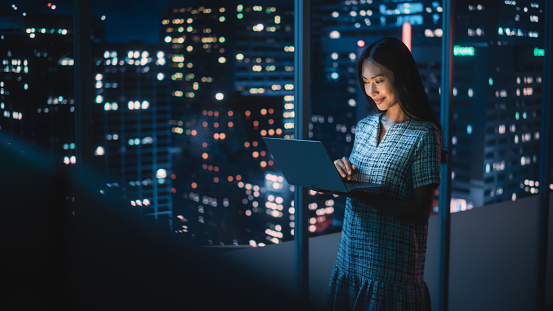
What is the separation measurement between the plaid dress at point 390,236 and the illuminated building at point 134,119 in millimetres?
657

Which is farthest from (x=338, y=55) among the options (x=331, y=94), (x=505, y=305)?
(x=505, y=305)

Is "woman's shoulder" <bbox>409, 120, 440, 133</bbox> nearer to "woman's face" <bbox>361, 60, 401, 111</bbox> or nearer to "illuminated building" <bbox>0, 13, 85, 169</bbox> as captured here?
"woman's face" <bbox>361, 60, 401, 111</bbox>

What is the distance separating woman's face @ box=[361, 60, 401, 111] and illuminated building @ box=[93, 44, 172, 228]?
795 mm

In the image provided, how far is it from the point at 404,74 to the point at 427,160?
30 centimetres

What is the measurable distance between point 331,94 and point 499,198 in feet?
5.03

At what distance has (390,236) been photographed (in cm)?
175

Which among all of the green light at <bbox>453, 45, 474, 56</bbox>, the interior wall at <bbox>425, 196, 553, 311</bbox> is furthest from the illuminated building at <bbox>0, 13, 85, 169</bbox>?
the interior wall at <bbox>425, 196, 553, 311</bbox>

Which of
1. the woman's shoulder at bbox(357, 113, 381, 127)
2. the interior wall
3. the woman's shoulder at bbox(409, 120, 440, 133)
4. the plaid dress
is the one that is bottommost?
the interior wall

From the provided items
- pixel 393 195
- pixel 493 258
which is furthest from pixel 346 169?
pixel 493 258

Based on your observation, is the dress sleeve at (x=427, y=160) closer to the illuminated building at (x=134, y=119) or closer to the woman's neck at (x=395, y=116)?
the woman's neck at (x=395, y=116)

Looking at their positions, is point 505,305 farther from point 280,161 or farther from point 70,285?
point 70,285

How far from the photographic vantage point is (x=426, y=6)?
9.88 ft

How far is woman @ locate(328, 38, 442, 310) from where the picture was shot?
169 cm

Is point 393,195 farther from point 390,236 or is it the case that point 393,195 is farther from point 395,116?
point 395,116
